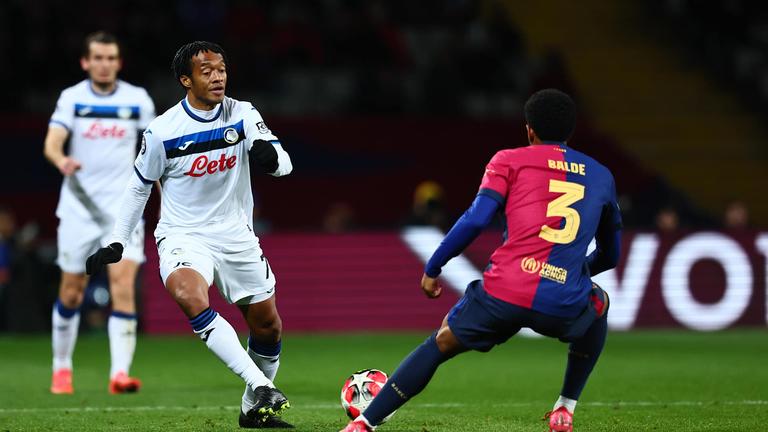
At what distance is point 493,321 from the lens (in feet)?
19.4

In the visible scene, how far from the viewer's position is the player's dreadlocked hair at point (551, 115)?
19.9 feet

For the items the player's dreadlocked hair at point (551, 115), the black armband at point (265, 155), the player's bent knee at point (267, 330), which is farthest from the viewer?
the player's bent knee at point (267, 330)

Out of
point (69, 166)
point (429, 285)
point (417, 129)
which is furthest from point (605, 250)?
point (417, 129)

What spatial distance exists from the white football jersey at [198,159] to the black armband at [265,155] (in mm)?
259

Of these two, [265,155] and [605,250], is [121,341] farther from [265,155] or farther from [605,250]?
[605,250]

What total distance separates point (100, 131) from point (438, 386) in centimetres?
310

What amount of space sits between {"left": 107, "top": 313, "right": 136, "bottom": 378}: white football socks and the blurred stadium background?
517cm

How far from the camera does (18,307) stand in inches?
579

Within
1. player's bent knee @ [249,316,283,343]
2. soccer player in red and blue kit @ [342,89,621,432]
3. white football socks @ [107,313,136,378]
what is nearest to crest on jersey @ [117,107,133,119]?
white football socks @ [107,313,136,378]

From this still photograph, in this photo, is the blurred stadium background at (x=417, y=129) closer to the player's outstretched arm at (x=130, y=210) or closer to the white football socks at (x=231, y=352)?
the player's outstretched arm at (x=130, y=210)

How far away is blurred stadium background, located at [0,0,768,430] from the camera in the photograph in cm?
1512

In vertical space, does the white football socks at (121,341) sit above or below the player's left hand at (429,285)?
below

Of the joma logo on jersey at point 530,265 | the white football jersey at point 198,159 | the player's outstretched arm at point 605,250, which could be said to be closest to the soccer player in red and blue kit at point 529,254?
the joma logo on jersey at point 530,265

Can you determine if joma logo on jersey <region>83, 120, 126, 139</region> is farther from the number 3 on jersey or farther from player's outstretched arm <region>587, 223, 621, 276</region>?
the number 3 on jersey
